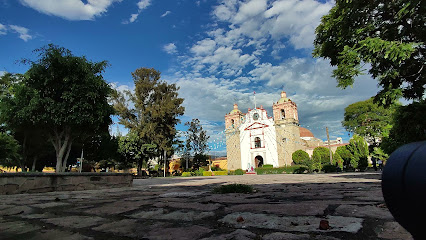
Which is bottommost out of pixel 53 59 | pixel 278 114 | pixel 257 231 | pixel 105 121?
pixel 257 231

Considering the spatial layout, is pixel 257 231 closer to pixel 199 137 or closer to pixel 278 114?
pixel 199 137

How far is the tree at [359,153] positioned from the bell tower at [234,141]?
2220 centimetres

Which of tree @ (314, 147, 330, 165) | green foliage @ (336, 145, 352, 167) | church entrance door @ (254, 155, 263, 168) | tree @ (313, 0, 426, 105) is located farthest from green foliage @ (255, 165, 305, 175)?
tree @ (313, 0, 426, 105)

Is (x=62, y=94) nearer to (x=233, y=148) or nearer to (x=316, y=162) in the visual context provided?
(x=316, y=162)

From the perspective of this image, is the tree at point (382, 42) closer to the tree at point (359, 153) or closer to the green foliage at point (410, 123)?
the green foliage at point (410, 123)

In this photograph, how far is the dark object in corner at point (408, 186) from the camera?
0.59 metres

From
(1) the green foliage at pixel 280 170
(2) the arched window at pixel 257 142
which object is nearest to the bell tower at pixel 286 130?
(2) the arched window at pixel 257 142

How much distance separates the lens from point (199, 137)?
127 feet

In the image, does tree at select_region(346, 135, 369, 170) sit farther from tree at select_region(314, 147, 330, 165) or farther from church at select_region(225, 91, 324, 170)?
church at select_region(225, 91, 324, 170)

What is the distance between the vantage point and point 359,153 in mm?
23688

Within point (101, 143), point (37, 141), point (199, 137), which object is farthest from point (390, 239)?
point (199, 137)

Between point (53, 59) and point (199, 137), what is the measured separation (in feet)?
99.6

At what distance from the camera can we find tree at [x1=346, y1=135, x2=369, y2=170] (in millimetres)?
22922

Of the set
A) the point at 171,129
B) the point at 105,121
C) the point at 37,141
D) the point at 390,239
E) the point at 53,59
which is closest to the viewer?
the point at 390,239
